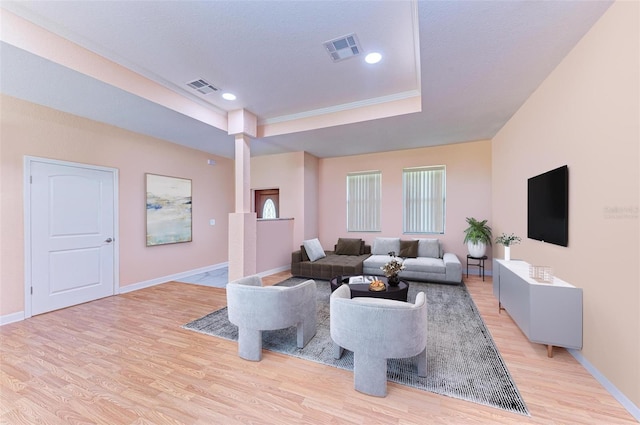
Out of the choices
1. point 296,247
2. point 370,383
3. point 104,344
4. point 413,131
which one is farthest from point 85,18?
point 296,247

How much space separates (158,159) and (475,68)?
212 inches

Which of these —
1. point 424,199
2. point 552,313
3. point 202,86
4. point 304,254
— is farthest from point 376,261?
point 202,86

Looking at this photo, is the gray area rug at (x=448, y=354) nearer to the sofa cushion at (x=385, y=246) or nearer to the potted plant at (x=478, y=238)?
the potted plant at (x=478, y=238)

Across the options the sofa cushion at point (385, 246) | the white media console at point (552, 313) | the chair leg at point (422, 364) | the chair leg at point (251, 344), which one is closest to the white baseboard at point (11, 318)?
the chair leg at point (251, 344)

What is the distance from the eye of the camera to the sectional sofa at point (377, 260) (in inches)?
186

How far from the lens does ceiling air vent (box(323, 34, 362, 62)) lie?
2.46 meters

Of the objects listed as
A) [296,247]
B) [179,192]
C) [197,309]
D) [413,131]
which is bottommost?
[197,309]

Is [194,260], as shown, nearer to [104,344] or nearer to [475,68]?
[104,344]

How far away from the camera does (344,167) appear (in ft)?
21.3

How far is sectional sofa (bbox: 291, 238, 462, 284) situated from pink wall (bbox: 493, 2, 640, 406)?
6.69ft

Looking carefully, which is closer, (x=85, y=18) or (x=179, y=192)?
(x=85, y=18)

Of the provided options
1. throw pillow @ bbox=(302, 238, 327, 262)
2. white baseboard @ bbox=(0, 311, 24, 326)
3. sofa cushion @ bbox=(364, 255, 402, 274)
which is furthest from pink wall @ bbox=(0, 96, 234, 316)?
sofa cushion @ bbox=(364, 255, 402, 274)

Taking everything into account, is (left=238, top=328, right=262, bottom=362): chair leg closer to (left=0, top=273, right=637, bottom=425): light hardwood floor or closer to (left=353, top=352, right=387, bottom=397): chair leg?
(left=0, top=273, right=637, bottom=425): light hardwood floor

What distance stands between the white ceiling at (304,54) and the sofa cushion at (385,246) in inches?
99.3
